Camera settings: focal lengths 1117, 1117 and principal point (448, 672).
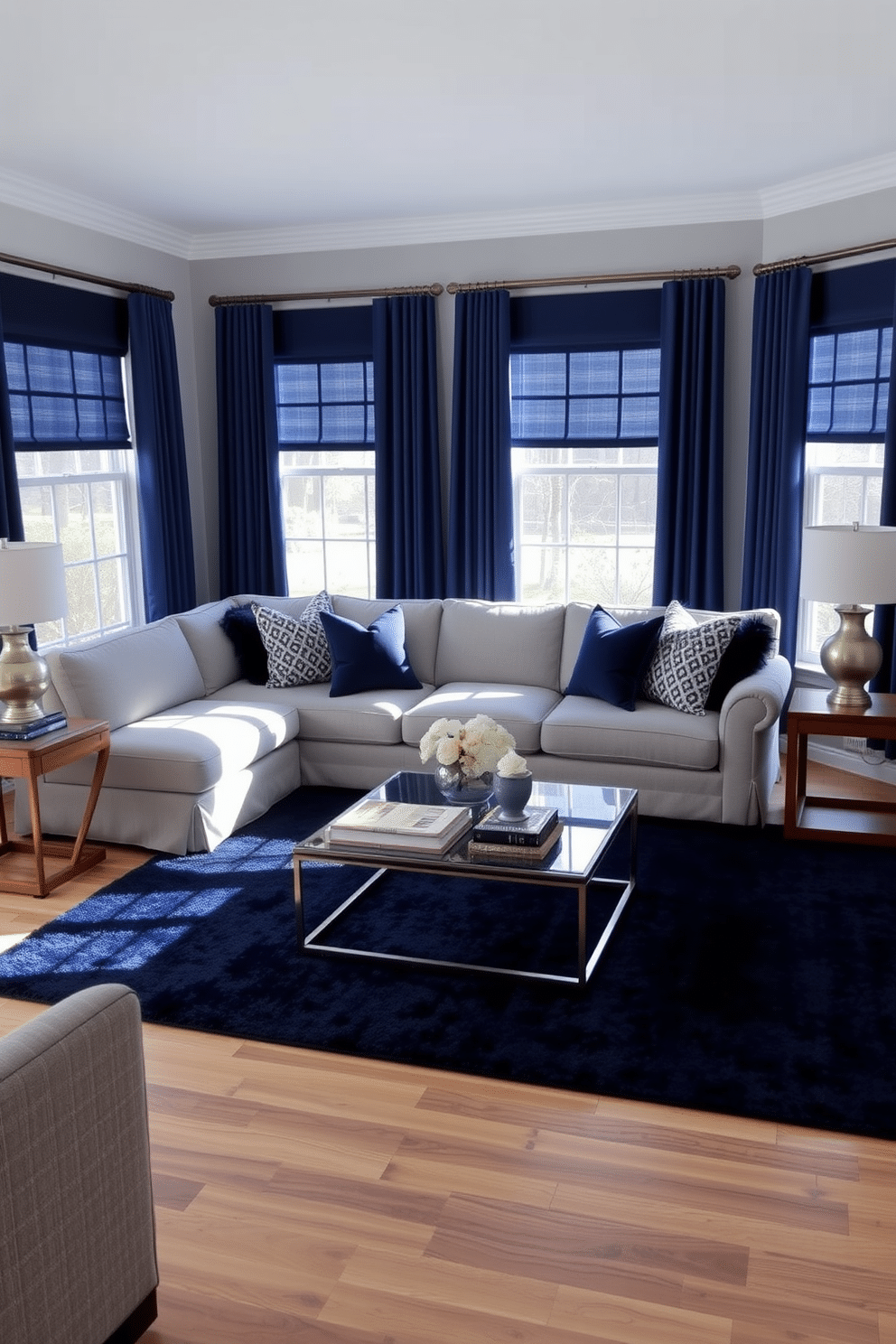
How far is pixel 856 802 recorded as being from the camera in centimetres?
507

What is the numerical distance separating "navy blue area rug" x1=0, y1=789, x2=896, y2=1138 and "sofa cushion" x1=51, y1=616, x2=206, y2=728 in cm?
76

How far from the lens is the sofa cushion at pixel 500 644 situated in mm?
5773

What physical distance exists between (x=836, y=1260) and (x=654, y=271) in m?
5.11

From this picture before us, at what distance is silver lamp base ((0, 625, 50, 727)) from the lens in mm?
4441

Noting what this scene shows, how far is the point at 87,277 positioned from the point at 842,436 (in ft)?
13.1

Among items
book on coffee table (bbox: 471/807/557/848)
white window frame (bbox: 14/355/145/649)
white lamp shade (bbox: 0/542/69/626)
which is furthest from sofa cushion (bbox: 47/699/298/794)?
book on coffee table (bbox: 471/807/557/848)

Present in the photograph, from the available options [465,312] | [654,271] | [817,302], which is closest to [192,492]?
[465,312]

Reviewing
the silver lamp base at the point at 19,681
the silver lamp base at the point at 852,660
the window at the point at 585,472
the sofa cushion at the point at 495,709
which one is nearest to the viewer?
the silver lamp base at the point at 19,681

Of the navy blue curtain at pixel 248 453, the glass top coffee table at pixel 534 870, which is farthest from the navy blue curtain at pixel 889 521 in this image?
the navy blue curtain at pixel 248 453

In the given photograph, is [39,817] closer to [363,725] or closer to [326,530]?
[363,725]

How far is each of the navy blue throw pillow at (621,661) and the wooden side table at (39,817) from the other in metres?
2.23

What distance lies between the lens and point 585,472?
21.6 feet

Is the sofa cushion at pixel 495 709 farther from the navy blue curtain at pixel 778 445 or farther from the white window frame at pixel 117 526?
the white window frame at pixel 117 526

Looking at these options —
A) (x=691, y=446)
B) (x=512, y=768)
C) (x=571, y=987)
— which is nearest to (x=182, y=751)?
(x=512, y=768)
